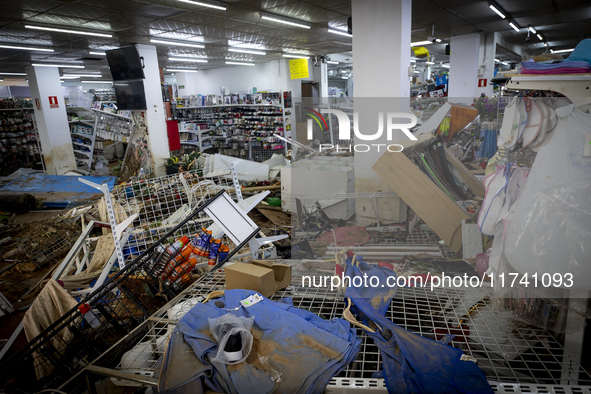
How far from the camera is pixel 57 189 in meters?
7.86

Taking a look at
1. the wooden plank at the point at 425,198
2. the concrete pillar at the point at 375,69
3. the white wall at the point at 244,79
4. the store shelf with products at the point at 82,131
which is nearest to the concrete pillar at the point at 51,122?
the store shelf with products at the point at 82,131

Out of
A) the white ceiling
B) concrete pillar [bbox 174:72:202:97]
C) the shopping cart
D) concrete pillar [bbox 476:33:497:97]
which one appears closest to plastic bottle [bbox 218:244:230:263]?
the shopping cart

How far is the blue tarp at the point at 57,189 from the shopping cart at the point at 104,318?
517cm

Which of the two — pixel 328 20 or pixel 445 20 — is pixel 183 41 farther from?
pixel 445 20

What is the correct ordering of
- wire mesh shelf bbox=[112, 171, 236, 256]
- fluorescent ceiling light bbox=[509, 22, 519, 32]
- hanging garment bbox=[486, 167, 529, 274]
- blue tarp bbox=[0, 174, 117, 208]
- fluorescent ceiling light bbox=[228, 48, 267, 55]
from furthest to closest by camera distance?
fluorescent ceiling light bbox=[228, 48, 267, 55]
fluorescent ceiling light bbox=[509, 22, 519, 32]
blue tarp bbox=[0, 174, 117, 208]
wire mesh shelf bbox=[112, 171, 236, 256]
hanging garment bbox=[486, 167, 529, 274]

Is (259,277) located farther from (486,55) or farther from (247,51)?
(486,55)

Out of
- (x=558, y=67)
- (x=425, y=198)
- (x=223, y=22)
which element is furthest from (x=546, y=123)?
(x=223, y=22)

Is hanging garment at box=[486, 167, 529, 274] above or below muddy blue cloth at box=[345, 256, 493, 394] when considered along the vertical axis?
above

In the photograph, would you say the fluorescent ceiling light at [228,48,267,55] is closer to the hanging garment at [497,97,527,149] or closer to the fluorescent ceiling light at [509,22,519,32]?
the fluorescent ceiling light at [509,22,519,32]

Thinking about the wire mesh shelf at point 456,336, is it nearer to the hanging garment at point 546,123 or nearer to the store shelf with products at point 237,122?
the hanging garment at point 546,123

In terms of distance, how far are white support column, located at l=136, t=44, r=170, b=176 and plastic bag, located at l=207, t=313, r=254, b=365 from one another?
7.23m

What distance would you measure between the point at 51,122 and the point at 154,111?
4486 millimetres

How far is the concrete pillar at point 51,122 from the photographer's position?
10.4 meters

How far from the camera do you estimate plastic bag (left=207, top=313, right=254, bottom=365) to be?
173 centimetres
